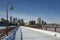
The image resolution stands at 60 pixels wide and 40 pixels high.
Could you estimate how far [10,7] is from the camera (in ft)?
96.0

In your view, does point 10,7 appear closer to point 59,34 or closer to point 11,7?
point 11,7

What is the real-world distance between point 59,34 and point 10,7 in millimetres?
9612

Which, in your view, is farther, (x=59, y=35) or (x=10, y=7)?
(x=10, y=7)

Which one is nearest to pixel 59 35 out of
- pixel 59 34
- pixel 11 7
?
pixel 59 34

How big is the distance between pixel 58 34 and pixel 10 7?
946 centimetres

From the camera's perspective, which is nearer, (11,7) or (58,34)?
(58,34)

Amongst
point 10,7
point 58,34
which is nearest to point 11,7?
point 10,7

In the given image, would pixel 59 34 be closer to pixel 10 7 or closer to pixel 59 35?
pixel 59 35

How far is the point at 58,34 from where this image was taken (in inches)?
1083

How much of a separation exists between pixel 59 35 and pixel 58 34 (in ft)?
1.75

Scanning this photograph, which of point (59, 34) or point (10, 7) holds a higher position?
point (10, 7)

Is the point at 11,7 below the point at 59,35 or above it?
above

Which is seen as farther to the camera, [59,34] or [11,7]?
[11,7]

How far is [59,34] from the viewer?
26.9 meters
